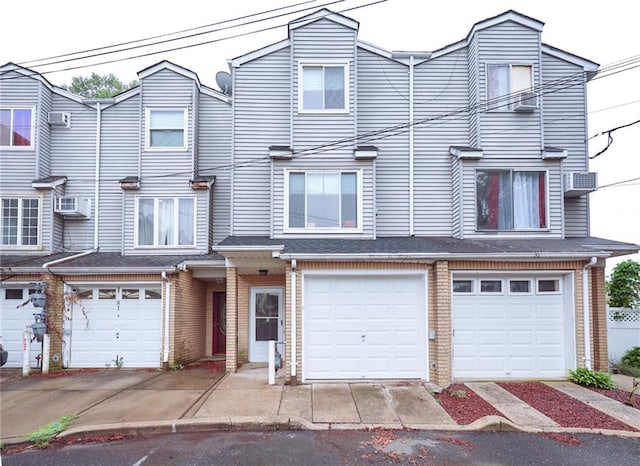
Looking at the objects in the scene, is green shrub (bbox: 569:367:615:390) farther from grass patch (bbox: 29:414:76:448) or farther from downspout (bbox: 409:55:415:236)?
grass patch (bbox: 29:414:76:448)

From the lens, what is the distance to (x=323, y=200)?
1203 cm

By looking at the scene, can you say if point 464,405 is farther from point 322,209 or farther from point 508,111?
point 508,111

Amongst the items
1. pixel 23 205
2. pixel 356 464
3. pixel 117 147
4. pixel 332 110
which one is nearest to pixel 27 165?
pixel 23 205

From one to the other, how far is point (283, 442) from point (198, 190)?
8938 mm

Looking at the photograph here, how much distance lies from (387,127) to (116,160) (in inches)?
349

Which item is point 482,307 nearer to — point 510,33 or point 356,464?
point 356,464

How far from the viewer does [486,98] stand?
40.6 ft

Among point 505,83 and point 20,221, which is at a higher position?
point 505,83

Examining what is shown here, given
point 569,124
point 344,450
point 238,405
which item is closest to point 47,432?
point 238,405

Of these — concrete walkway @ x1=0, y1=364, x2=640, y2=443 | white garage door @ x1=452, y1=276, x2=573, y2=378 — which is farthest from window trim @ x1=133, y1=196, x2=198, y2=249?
white garage door @ x1=452, y1=276, x2=573, y2=378

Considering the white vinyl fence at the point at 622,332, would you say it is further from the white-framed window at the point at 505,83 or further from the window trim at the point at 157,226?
the window trim at the point at 157,226

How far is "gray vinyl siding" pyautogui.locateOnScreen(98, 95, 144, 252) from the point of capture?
13773 mm

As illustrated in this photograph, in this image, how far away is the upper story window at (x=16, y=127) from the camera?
13.4 meters

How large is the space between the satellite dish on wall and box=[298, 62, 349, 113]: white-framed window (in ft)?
13.8
